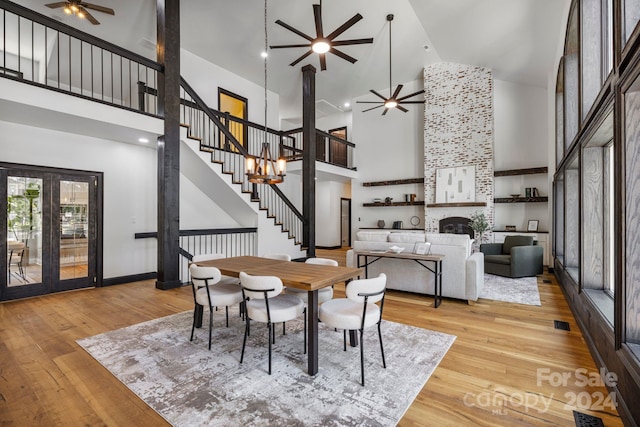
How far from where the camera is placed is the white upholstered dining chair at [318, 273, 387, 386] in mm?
2377

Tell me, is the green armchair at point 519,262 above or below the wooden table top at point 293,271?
below

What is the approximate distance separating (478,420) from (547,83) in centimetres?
862

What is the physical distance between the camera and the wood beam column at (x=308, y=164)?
7.84 m

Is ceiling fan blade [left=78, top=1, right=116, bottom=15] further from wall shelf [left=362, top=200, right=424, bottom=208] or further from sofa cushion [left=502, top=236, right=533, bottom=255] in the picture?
sofa cushion [left=502, top=236, right=533, bottom=255]

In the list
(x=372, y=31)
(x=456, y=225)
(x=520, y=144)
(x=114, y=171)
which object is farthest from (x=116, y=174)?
(x=520, y=144)

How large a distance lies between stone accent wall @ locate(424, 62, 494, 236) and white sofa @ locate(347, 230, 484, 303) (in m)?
4.26

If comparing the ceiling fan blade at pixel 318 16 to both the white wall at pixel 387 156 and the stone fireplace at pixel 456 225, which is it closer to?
the white wall at pixel 387 156

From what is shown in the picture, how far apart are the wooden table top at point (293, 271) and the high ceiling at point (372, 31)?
5435 millimetres

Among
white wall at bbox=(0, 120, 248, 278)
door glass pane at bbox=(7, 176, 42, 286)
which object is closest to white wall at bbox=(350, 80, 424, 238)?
white wall at bbox=(0, 120, 248, 278)

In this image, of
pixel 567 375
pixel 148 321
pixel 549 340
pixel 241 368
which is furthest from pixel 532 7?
pixel 148 321

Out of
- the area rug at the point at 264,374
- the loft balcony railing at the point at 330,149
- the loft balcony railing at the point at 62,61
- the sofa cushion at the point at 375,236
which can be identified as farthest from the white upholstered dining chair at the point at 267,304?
the loft balcony railing at the point at 330,149

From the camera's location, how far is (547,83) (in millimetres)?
7590

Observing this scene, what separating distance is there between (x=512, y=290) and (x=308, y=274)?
4.15m

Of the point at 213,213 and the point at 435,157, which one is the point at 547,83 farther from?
the point at 213,213
